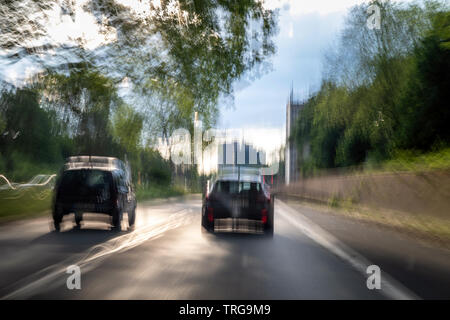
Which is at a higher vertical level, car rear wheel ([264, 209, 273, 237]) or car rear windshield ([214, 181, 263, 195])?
car rear windshield ([214, 181, 263, 195])

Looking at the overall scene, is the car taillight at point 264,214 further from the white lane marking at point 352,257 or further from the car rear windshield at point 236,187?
the white lane marking at point 352,257

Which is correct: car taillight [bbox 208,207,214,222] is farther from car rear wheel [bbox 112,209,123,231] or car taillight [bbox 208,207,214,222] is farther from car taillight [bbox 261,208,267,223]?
car rear wheel [bbox 112,209,123,231]

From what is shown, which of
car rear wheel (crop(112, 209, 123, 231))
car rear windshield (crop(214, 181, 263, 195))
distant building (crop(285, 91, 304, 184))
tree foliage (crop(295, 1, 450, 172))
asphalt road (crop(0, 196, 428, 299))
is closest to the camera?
asphalt road (crop(0, 196, 428, 299))

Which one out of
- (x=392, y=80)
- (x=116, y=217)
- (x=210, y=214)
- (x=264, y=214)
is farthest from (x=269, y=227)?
(x=392, y=80)

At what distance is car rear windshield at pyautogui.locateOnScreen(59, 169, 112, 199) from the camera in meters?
13.0

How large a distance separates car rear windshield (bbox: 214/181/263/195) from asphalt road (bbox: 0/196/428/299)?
1146 millimetres

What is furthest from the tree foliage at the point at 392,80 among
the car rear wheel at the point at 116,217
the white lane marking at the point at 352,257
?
the car rear wheel at the point at 116,217

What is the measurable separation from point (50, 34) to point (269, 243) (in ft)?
30.6

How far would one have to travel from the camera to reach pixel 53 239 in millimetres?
11477

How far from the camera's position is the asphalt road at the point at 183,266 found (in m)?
6.10

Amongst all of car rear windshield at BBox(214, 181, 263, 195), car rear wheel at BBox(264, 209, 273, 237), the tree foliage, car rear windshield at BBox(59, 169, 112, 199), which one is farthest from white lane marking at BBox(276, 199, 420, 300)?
the tree foliage
